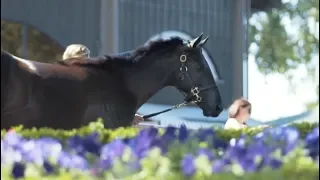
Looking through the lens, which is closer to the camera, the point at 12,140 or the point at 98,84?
the point at 12,140

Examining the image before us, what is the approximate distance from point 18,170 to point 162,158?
0.47 metres

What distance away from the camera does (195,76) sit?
534cm

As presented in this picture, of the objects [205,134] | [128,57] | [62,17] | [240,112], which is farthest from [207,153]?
[62,17]

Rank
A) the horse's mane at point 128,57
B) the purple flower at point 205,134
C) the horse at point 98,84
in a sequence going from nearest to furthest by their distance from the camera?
1. the purple flower at point 205,134
2. the horse at point 98,84
3. the horse's mane at point 128,57

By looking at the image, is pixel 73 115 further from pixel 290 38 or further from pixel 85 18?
pixel 290 38

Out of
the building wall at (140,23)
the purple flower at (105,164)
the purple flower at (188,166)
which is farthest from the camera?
the building wall at (140,23)

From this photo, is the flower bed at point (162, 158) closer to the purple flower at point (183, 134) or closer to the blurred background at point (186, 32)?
the purple flower at point (183, 134)

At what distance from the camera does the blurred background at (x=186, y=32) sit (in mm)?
12539

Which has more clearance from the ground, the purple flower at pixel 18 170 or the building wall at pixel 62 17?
the building wall at pixel 62 17

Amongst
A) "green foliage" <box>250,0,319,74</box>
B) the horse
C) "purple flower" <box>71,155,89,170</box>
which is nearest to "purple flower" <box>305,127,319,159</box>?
"purple flower" <box>71,155,89,170</box>

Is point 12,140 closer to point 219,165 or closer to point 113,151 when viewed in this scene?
point 113,151

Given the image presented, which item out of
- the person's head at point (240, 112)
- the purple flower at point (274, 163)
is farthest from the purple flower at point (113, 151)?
the person's head at point (240, 112)

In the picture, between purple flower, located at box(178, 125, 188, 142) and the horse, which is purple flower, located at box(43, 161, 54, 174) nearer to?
purple flower, located at box(178, 125, 188, 142)

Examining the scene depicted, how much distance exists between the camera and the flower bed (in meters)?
1.91
